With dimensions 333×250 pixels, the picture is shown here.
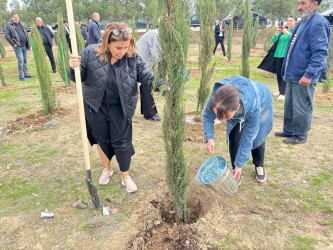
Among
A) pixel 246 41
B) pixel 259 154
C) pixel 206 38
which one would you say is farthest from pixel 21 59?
pixel 259 154

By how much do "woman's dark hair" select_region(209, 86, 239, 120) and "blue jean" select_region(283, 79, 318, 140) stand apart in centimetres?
230

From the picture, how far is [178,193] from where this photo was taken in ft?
7.94

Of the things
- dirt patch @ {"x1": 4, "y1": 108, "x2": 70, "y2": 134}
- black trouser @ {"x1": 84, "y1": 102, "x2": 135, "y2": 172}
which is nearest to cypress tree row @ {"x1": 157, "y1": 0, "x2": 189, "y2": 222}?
black trouser @ {"x1": 84, "y1": 102, "x2": 135, "y2": 172}

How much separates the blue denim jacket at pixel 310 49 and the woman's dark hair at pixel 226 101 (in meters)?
2.17

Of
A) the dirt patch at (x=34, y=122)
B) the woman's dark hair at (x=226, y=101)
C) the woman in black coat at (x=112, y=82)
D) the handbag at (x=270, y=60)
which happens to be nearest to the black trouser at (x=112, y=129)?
the woman in black coat at (x=112, y=82)

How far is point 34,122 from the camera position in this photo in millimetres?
5133

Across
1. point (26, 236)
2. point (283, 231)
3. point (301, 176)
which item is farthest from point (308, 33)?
point (26, 236)

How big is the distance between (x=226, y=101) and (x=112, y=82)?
1177mm

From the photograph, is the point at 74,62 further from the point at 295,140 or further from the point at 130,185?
the point at 295,140

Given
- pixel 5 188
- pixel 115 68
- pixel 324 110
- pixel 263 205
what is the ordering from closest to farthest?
pixel 115 68 → pixel 263 205 → pixel 5 188 → pixel 324 110

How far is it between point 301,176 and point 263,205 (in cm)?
89

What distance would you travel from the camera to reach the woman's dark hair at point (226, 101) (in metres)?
2.07

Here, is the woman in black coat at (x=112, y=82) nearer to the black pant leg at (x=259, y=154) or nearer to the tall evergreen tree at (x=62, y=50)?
the black pant leg at (x=259, y=154)

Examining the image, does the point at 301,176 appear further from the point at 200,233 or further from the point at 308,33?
the point at 308,33
